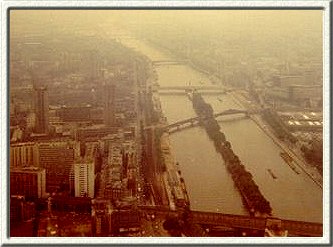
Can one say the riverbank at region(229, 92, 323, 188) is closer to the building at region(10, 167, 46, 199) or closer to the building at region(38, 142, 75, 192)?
the building at region(38, 142, 75, 192)

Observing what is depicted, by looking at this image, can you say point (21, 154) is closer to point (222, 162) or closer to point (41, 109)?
point (41, 109)

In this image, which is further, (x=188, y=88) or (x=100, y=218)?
(x=188, y=88)

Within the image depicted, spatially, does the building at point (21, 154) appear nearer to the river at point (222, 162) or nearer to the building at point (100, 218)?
the building at point (100, 218)

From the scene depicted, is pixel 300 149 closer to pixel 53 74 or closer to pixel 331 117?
pixel 331 117

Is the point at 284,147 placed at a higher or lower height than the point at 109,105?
lower

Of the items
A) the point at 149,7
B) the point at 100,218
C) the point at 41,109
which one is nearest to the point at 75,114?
the point at 41,109

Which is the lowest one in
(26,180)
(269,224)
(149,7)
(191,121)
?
(269,224)
